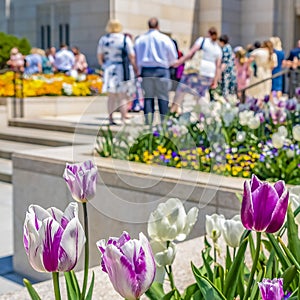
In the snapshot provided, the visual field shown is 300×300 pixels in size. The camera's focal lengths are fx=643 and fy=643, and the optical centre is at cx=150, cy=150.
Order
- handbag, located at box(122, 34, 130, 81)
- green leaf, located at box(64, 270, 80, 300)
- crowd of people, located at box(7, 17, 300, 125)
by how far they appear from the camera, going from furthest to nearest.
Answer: handbag, located at box(122, 34, 130, 81) < crowd of people, located at box(7, 17, 300, 125) < green leaf, located at box(64, 270, 80, 300)

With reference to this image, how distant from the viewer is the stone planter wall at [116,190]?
3.28 meters

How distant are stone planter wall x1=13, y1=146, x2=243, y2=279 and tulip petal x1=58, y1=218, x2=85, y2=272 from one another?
4.47 feet

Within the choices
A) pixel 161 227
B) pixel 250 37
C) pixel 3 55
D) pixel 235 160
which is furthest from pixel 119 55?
pixel 250 37

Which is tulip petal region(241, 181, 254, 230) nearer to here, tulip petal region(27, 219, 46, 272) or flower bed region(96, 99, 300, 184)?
tulip petal region(27, 219, 46, 272)

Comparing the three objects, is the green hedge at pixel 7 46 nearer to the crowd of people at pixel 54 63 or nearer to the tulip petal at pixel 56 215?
the crowd of people at pixel 54 63

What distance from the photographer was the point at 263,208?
4.82ft

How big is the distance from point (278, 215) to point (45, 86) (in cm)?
1285

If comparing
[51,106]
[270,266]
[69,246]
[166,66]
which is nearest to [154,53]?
[166,66]

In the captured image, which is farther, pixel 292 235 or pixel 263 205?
pixel 292 235

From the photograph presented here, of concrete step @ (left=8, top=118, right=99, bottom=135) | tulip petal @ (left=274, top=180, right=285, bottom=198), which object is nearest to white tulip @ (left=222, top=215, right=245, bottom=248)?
tulip petal @ (left=274, top=180, right=285, bottom=198)

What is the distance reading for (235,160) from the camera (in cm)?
547

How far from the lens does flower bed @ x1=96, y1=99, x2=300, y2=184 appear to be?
183 inches

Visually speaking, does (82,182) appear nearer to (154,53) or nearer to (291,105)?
(291,105)

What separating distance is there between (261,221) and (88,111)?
7.85 feet
